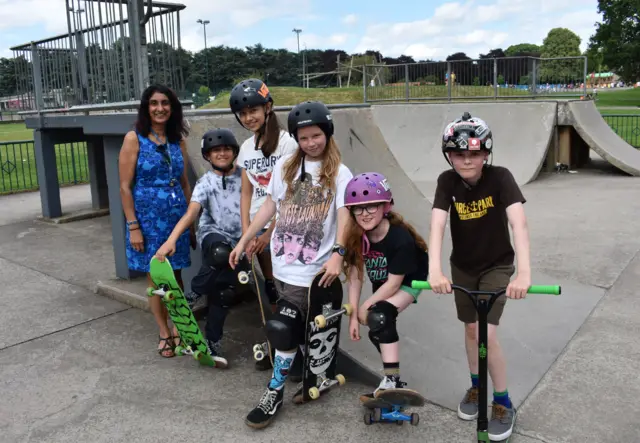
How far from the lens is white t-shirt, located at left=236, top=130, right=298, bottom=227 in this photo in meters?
3.62

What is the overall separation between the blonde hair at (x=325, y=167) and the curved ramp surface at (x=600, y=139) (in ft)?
33.8

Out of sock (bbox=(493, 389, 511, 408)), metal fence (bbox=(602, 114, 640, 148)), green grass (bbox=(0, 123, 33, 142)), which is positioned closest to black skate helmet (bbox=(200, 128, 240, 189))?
sock (bbox=(493, 389, 511, 408))

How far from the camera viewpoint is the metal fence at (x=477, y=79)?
15.0 metres

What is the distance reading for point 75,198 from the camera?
11.0m

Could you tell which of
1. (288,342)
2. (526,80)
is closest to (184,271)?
(288,342)

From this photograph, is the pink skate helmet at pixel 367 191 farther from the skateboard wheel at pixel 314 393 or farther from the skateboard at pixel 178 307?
the skateboard at pixel 178 307

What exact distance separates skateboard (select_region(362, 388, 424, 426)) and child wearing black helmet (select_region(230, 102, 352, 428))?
1.76 ft

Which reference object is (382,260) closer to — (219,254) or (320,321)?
(320,321)

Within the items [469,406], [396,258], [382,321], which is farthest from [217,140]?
[469,406]

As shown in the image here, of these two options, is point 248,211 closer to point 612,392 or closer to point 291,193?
point 291,193

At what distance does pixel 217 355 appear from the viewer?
13.0 feet

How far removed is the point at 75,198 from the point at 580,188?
31.5ft

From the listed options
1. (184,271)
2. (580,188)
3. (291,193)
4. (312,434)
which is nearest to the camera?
(312,434)

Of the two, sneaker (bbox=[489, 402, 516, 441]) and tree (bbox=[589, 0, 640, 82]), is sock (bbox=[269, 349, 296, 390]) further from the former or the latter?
tree (bbox=[589, 0, 640, 82])
